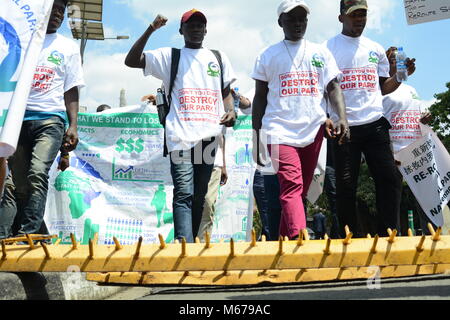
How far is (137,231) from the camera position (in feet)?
26.7

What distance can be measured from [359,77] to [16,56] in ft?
10.3

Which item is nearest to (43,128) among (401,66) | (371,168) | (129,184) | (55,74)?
(55,74)

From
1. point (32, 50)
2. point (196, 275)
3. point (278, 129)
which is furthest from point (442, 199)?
point (32, 50)

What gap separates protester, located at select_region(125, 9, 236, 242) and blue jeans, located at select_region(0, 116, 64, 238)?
87 cm

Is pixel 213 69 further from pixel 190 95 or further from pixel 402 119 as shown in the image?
pixel 402 119

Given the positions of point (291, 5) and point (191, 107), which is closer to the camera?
point (291, 5)

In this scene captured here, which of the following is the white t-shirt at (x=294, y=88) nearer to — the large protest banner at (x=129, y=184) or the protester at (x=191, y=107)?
the protester at (x=191, y=107)

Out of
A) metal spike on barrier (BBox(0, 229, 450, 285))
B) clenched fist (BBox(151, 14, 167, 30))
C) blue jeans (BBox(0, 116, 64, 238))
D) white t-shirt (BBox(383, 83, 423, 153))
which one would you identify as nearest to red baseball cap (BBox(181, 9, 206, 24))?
clenched fist (BBox(151, 14, 167, 30))

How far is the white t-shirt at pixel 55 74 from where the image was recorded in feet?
14.9

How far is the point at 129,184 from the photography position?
8.35 meters

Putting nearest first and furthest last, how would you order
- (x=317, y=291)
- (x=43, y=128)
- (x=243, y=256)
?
(x=243, y=256), (x=317, y=291), (x=43, y=128)

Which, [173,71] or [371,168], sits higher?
[173,71]

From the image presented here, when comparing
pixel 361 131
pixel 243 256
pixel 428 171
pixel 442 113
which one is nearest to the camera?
pixel 243 256

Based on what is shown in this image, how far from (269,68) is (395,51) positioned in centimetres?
197
